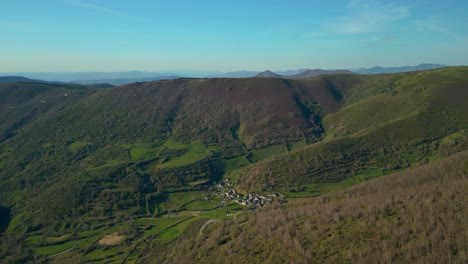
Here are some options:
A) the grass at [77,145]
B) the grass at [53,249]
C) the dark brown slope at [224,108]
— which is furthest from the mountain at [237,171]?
the dark brown slope at [224,108]

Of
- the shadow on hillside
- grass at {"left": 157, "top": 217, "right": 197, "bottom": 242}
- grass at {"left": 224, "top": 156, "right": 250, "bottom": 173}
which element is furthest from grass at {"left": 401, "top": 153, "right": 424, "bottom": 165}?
the shadow on hillside

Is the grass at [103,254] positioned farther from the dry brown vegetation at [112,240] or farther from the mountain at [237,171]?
the dry brown vegetation at [112,240]

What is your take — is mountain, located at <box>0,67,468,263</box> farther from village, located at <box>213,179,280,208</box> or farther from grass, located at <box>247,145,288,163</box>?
grass, located at <box>247,145,288,163</box>

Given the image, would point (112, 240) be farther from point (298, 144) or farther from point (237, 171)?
point (298, 144)

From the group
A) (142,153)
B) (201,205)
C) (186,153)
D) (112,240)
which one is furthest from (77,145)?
(201,205)

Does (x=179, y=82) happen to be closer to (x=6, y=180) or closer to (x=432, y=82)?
(x=6, y=180)
